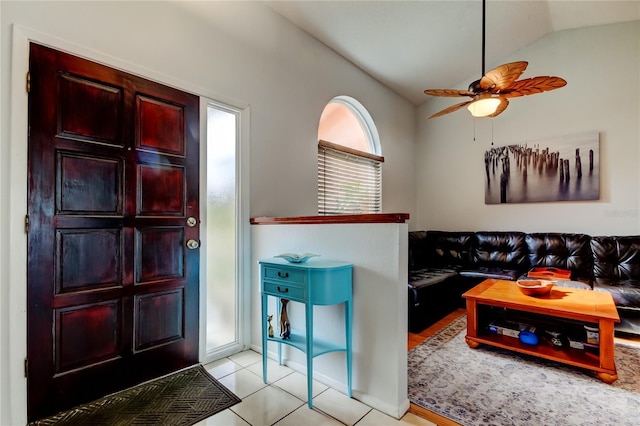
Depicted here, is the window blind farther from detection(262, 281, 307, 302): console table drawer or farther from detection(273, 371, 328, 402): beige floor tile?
Answer: detection(273, 371, 328, 402): beige floor tile

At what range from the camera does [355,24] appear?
126 inches

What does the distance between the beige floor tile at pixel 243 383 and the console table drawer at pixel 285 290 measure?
0.63m

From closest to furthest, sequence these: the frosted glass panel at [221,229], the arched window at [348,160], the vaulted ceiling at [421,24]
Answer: the frosted glass panel at [221,229] → the vaulted ceiling at [421,24] → the arched window at [348,160]

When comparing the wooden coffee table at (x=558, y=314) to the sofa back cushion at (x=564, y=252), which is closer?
the wooden coffee table at (x=558, y=314)

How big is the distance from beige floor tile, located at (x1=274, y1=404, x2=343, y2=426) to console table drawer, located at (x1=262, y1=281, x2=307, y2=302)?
635 mm

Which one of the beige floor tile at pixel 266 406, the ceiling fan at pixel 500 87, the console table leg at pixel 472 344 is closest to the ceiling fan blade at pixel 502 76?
the ceiling fan at pixel 500 87

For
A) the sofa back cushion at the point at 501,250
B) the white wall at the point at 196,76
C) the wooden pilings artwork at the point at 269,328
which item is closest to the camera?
the white wall at the point at 196,76

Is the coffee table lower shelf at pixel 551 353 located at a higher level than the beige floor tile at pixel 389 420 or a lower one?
higher

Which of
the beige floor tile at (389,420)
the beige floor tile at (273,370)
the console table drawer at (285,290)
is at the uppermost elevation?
the console table drawer at (285,290)

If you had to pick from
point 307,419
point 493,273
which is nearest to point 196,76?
point 307,419

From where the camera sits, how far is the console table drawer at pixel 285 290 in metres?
1.88

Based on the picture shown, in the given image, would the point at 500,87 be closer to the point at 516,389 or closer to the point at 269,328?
the point at 516,389

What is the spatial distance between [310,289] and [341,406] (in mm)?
729

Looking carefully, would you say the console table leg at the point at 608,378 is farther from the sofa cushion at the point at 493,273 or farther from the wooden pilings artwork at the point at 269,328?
the wooden pilings artwork at the point at 269,328
